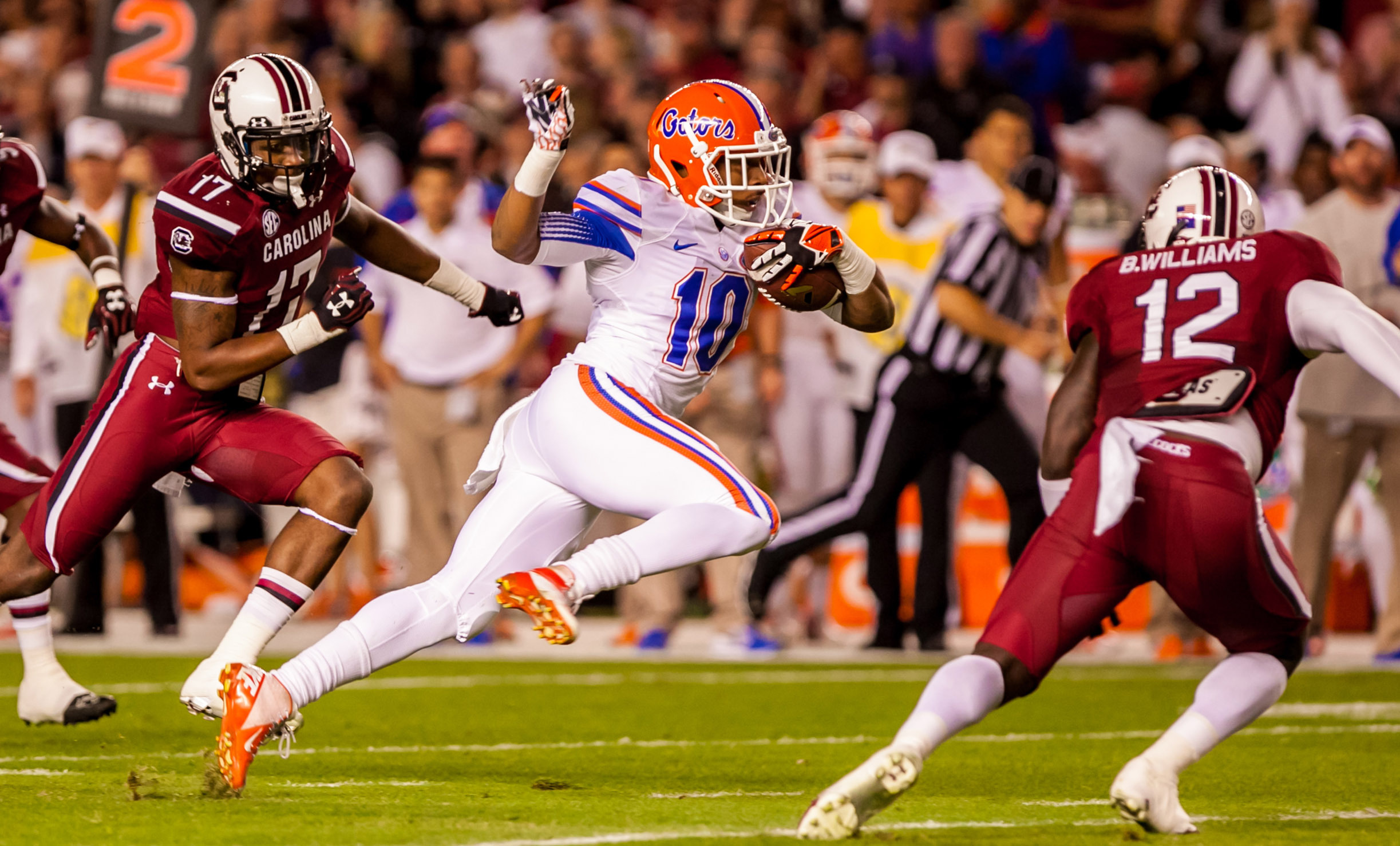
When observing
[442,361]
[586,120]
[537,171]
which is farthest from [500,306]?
[586,120]

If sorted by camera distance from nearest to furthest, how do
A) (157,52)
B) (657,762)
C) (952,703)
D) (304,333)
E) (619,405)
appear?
(952,703) < (619,405) < (304,333) < (657,762) < (157,52)

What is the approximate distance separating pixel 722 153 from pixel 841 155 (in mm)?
4558

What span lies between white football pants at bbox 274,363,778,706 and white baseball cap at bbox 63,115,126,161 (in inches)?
209

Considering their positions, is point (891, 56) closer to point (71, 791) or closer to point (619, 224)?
point (619, 224)

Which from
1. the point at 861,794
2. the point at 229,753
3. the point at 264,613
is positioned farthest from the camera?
the point at 264,613

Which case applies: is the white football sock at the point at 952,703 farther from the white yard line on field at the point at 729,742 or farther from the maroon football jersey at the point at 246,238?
the maroon football jersey at the point at 246,238

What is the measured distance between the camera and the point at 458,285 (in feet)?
18.7

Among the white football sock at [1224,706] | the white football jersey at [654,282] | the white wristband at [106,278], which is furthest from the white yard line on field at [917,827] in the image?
the white wristband at [106,278]

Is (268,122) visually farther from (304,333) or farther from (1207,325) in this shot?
(1207,325)

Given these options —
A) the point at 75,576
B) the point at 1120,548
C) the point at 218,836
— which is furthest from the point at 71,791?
the point at 75,576

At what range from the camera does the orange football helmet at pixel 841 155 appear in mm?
9383

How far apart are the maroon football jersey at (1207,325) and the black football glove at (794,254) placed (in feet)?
2.14

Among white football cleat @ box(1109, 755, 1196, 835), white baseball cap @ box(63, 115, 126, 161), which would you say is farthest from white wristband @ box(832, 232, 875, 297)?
white baseball cap @ box(63, 115, 126, 161)

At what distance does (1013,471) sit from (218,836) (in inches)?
206
